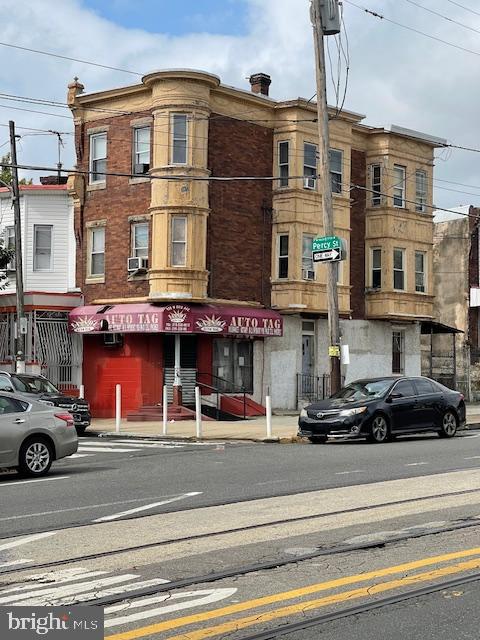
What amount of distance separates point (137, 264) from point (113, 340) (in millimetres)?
2613

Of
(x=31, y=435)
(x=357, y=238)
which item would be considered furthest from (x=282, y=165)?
(x=31, y=435)

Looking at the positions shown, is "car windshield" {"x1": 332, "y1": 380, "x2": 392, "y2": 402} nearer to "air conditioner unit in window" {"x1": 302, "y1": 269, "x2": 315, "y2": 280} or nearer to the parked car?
the parked car

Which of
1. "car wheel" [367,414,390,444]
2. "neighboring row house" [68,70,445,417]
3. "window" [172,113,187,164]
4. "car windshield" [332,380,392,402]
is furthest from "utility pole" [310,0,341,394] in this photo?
"window" [172,113,187,164]

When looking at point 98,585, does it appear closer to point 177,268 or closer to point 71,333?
point 177,268

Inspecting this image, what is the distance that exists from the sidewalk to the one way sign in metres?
4.30

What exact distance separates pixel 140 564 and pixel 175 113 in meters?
24.0

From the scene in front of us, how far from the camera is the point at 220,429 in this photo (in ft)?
84.4

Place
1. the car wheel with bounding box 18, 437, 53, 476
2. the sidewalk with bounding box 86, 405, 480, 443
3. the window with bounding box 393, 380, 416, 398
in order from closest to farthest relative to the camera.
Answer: the car wheel with bounding box 18, 437, 53, 476, the window with bounding box 393, 380, 416, 398, the sidewalk with bounding box 86, 405, 480, 443

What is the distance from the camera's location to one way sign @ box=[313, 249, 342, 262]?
77.1ft

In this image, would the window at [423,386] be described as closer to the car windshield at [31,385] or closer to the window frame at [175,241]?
the car windshield at [31,385]

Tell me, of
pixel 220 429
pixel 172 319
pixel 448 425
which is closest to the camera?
pixel 448 425

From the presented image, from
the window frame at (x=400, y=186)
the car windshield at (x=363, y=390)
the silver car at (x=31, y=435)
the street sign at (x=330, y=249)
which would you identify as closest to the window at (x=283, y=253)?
the window frame at (x=400, y=186)

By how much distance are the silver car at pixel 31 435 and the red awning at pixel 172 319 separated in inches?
556

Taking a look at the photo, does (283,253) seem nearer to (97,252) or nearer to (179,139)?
(179,139)
